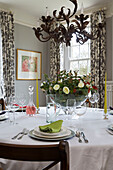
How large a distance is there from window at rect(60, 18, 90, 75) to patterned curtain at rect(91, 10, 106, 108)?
466 mm

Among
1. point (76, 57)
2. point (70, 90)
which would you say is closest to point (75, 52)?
point (76, 57)

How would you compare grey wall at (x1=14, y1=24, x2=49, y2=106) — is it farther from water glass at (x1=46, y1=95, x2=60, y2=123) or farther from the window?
water glass at (x1=46, y1=95, x2=60, y2=123)

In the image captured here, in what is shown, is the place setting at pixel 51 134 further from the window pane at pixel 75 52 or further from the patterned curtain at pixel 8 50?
the window pane at pixel 75 52

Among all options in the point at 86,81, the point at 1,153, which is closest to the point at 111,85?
the point at 86,81

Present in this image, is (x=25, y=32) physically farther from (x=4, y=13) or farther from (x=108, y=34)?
(x=108, y=34)

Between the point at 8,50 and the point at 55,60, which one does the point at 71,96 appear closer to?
the point at 8,50

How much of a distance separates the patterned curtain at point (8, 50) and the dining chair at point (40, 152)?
3806 mm

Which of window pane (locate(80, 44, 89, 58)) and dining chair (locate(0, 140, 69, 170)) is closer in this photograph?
dining chair (locate(0, 140, 69, 170))

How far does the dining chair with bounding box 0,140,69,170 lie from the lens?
677mm

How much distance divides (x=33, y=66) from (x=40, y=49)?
1.97 feet

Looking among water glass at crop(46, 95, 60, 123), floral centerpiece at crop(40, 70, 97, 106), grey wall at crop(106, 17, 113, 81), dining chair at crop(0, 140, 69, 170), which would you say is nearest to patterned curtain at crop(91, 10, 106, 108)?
grey wall at crop(106, 17, 113, 81)

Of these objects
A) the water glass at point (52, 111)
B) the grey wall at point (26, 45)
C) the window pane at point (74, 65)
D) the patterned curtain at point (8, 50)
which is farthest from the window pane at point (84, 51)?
the water glass at point (52, 111)

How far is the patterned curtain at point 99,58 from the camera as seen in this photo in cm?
427

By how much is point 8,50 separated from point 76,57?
73.6 inches
